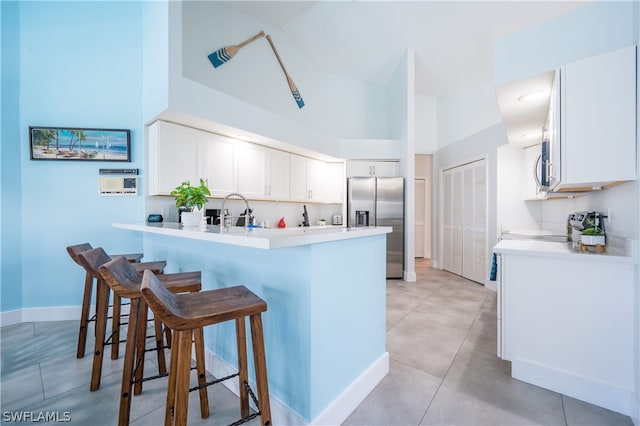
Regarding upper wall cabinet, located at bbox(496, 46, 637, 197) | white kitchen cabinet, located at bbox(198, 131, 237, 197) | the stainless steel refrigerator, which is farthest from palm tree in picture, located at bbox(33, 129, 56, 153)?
upper wall cabinet, located at bbox(496, 46, 637, 197)

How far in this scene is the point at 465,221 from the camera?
5.01 meters

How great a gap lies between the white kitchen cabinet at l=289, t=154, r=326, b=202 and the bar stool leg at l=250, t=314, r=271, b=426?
131 inches

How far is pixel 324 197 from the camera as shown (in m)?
5.21

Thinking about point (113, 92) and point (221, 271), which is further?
point (113, 92)

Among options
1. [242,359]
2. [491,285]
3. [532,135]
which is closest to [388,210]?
[491,285]

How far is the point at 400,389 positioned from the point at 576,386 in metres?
1.08

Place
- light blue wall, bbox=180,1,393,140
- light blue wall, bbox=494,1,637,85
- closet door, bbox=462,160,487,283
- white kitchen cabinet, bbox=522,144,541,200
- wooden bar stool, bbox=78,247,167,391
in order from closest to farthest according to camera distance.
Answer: light blue wall, bbox=494,1,637,85 → wooden bar stool, bbox=78,247,167,391 → light blue wall, bbox=180,1,393,140 → white kitchen cabinet, bbox=522,144,541,200 → closet door, bbox=462,160,487,283

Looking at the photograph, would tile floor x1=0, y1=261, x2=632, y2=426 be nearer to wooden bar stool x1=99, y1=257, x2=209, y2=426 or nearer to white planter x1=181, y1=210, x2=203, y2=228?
wooden bar stool x1=99, y1=257, x2=209, y2=426

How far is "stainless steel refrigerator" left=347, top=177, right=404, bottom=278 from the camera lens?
4.86 meters

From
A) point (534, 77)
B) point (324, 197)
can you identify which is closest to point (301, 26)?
point (324, 197)

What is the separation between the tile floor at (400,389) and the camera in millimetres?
1575

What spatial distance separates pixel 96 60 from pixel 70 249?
7.51ft

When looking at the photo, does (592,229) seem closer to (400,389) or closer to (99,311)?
(400,389)

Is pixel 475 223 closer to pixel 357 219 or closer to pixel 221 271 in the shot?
pixel 357 219
